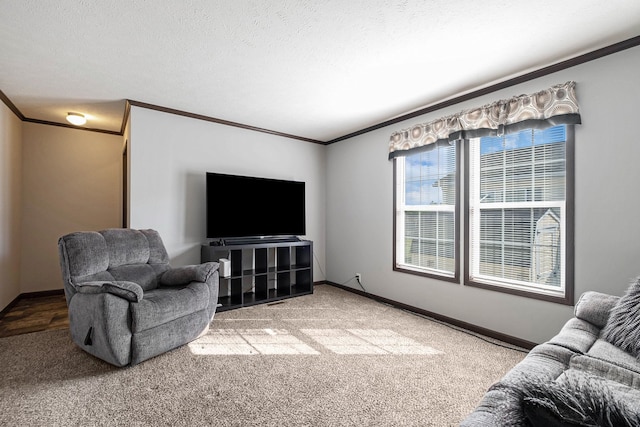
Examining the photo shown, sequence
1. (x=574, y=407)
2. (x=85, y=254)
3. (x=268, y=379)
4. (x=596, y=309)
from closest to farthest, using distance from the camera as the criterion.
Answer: (x=574, y=407) < (x=596, y=309) < (x=268, y=379) < (x=85, y=254)

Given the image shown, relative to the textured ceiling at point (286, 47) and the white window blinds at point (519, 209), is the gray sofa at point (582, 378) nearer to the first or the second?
the white window blinds at point (519, 209)

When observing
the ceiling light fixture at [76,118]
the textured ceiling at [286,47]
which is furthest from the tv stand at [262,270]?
the ceiling light fixture at [76,118]

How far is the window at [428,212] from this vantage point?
10.8ft

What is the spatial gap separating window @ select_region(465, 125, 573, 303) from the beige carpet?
66 centimetres

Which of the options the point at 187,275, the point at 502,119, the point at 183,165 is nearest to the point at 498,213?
the point at 502,119

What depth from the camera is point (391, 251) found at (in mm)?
3895

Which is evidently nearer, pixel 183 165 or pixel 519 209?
pixel 519 209

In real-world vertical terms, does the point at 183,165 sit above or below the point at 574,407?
above

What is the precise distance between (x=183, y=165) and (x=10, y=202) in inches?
80.3

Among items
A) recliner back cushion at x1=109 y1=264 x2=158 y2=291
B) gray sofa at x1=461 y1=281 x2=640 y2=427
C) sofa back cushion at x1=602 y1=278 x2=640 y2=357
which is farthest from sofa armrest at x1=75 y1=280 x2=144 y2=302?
sofa back cushion at x1=602 y1=278 x2=640 y2=357

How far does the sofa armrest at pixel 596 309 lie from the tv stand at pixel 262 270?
301 cm

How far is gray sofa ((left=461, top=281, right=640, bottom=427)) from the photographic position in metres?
0.61

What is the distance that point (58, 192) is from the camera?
4.20 metres

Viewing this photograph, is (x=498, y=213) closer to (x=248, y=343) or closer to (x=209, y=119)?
(x=248, y=343)
